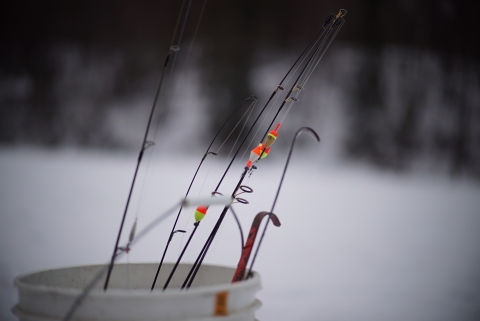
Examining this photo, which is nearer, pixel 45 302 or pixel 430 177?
pixel 45 302

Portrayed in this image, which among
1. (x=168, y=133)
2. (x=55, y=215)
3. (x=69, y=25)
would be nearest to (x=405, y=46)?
(x=168, y=133)

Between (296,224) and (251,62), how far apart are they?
2.67ft

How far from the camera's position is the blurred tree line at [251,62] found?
2258 millimetres

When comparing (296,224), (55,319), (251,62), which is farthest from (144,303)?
(251,62)

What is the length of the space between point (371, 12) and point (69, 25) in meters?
1.48

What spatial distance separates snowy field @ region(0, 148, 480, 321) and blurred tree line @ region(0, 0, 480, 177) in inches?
5.4

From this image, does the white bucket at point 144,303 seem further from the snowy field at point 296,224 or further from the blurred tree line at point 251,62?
the blurred tree line at point 251,62

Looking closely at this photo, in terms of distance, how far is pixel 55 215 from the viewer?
2283 mm

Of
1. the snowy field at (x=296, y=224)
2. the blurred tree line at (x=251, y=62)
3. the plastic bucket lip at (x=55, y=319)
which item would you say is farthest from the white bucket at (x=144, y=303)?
the blurred tree line at (x=251, y=62)

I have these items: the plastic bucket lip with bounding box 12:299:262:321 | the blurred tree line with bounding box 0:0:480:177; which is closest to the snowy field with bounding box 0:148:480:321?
the blurred tree line with bounding box 0:0:480:177

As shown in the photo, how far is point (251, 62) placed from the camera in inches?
91.3

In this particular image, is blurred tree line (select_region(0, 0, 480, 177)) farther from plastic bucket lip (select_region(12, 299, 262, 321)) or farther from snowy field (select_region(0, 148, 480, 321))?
plastic bucket lip (select_region(12, 299, 262, 321))

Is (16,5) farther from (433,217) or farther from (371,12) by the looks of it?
(433,217)

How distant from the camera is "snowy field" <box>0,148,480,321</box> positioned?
188 centimetres
